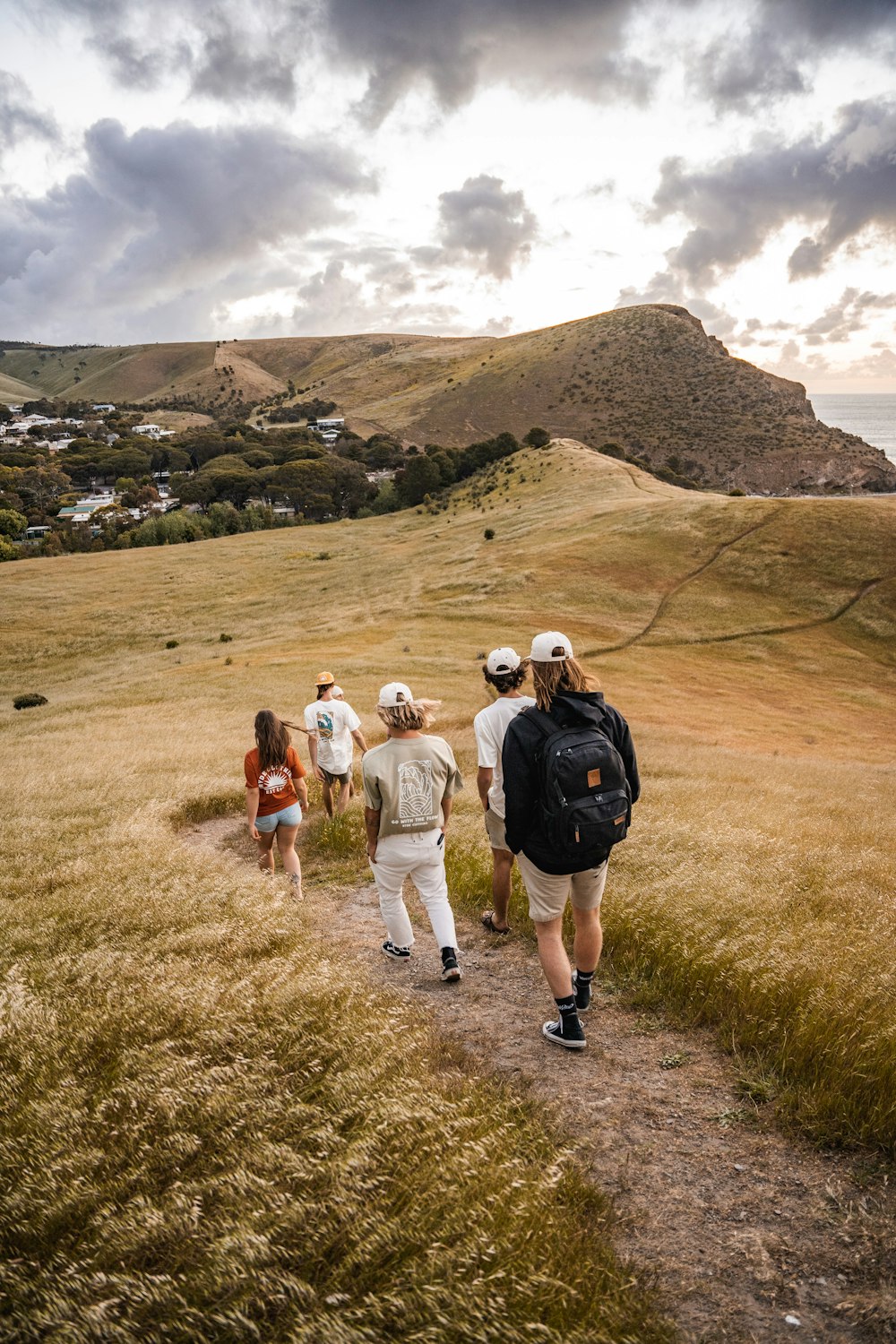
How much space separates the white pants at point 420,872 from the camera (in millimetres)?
6219

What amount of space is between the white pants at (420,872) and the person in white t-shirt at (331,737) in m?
4.21

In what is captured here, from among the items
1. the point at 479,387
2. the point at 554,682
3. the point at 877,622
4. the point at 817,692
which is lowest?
the point at 817,692

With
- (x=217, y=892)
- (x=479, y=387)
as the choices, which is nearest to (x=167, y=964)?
(x=217, y=892)

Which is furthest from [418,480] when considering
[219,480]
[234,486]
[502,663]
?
[502,663]

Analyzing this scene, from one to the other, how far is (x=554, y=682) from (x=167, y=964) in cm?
324

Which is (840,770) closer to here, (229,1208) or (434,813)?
(434,813)

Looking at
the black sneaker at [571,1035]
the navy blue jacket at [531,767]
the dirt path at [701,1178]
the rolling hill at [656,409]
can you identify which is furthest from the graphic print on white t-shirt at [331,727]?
the rolling hill at [656,409]

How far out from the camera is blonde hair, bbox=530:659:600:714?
494 centimetres

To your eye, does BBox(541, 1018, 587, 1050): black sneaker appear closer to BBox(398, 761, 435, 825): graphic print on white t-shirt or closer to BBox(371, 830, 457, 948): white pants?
BBox(371, 830, 457, 948): white pants

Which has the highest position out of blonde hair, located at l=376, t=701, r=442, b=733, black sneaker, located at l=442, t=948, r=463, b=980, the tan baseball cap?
the tan baseball cap

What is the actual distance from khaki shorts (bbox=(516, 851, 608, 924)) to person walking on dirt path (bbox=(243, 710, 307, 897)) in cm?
369

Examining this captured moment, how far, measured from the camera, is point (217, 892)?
21.7 ft

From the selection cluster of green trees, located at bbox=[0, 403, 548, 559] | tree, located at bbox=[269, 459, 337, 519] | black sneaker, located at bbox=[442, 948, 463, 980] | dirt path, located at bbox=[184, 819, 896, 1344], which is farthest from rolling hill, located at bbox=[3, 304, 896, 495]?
dirt path, located at bbox=[184, 819, 896, 1344]

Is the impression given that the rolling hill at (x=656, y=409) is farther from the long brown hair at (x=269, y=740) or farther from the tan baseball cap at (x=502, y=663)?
the tan baseball cap at (x=502, y=663)
